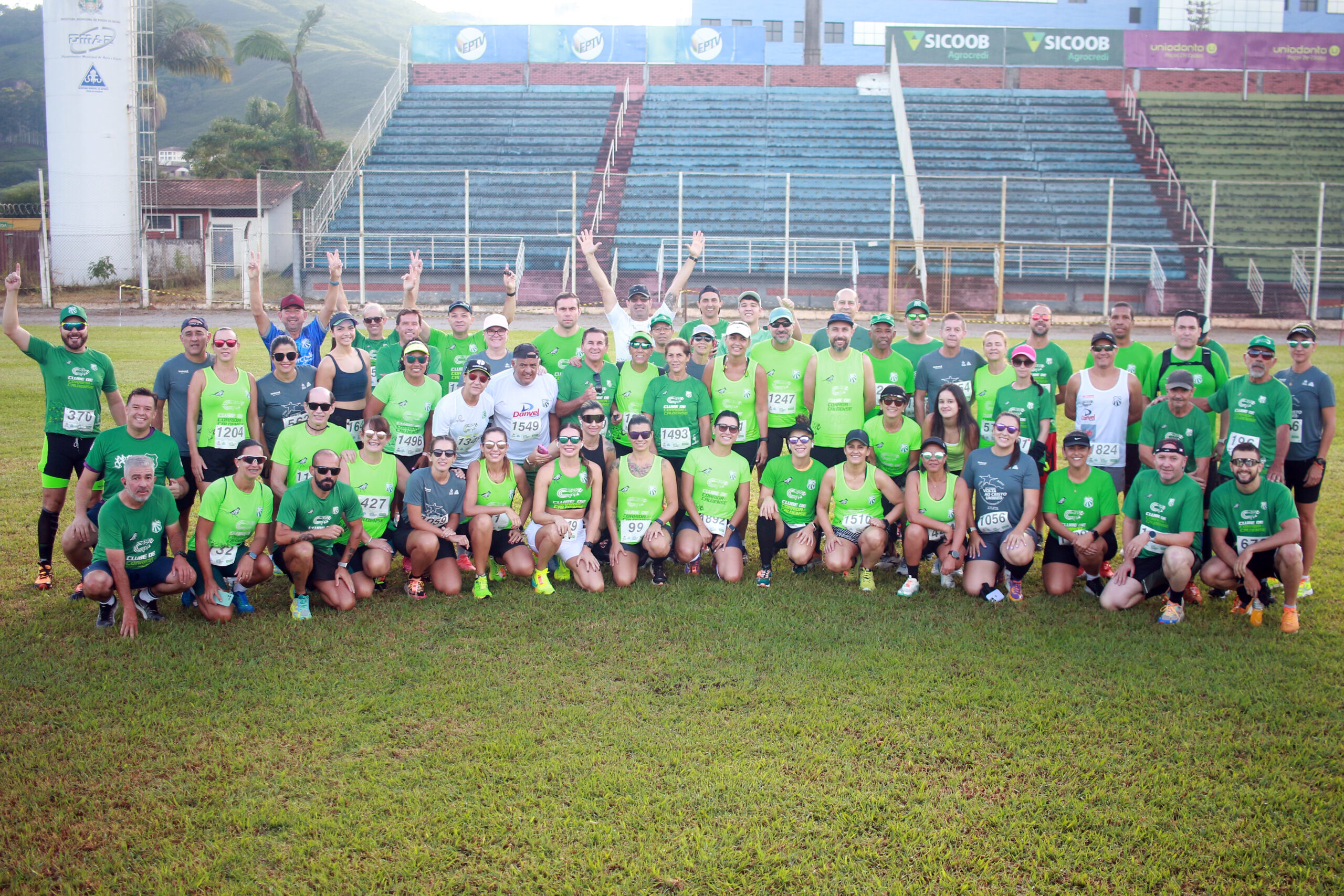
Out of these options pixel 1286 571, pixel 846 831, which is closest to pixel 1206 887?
pixel 846 831

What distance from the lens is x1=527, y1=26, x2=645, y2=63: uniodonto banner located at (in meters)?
40.5

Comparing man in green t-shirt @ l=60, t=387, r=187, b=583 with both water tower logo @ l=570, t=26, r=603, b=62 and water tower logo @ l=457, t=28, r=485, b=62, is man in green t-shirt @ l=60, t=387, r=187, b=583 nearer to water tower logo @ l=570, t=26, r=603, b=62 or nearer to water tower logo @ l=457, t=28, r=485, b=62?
water tower logo @ l=570, t=26, r=603, b=62

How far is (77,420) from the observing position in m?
7.28

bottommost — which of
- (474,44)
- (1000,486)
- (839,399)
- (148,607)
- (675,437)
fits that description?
(148,607)

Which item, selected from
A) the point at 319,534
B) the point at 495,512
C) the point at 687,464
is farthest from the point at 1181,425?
the point at 319,534

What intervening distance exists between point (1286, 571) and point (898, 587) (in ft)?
8.54

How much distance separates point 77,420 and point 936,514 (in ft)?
21.7

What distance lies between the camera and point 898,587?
24.2ft

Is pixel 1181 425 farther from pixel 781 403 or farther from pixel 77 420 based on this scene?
pixel 77 420

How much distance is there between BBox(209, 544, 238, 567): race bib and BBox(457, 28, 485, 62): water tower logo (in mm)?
38143

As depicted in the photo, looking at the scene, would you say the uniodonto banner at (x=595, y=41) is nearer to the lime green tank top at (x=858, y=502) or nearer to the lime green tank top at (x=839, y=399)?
the lime green tank top at (x=839, y=399)

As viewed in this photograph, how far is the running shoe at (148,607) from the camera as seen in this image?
651 cm

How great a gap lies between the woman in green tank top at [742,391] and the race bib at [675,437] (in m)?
0.33

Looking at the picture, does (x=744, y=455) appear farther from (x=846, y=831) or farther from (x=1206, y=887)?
(x=1206, y=887)
